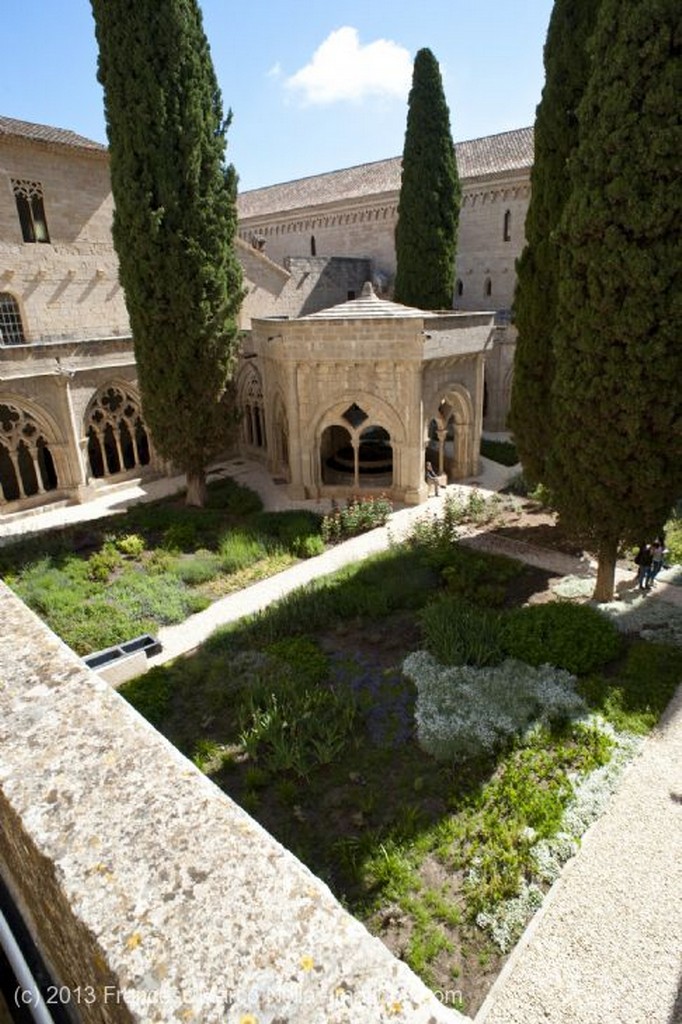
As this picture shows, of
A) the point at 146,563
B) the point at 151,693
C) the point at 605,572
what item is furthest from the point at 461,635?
the point at 146,563

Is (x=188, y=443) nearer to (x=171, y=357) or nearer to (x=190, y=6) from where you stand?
(x=171, y=357)

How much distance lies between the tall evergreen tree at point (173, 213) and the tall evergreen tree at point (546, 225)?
7396 millimetres

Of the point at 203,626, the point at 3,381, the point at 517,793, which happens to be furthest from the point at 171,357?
the point at 517,793

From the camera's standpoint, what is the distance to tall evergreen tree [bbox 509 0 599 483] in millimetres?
9305

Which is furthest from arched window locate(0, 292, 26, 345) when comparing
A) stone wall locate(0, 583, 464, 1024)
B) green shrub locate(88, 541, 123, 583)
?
stone wall locate(0, 583, 464, 1024)

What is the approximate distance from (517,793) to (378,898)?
1.88 meters

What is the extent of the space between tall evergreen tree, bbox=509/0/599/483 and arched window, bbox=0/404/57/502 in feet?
42.2

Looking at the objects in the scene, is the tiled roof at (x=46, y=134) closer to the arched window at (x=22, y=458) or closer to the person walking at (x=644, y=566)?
the arched window at (x=22, y=458)

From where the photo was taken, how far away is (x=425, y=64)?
22062 millimetres

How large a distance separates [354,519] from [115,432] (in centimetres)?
848

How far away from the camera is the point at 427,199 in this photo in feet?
75.5

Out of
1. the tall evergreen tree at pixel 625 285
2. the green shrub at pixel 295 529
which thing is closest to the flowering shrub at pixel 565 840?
the tall evergreen tree at pixel 625 285

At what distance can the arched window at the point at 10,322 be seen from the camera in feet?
62.2

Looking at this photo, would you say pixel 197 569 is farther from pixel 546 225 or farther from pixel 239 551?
pixel 546 225
